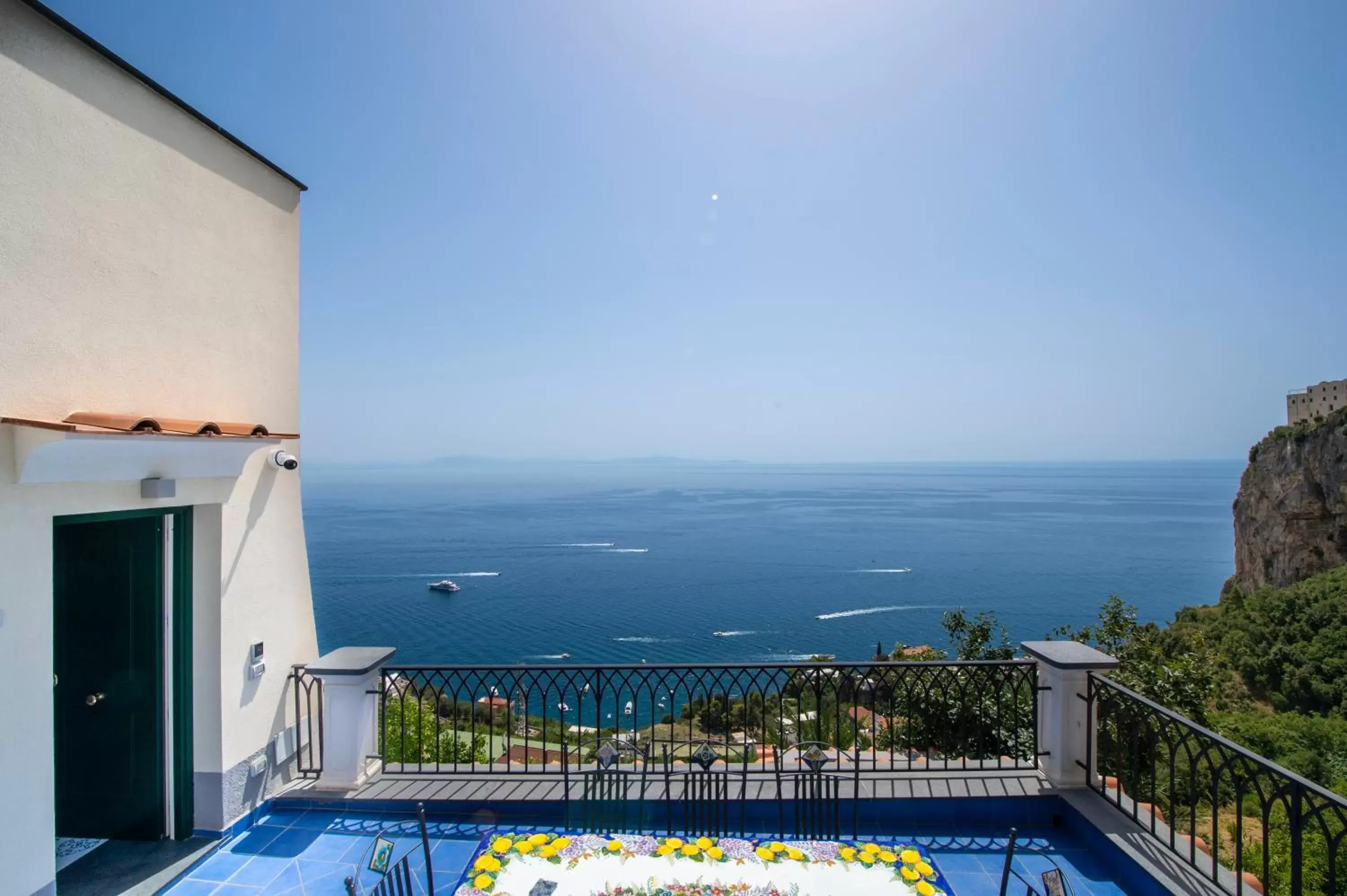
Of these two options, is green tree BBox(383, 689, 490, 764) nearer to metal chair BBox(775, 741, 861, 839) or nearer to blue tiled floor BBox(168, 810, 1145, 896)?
blue tiled floor BBox(168, 810, 1145, 896)

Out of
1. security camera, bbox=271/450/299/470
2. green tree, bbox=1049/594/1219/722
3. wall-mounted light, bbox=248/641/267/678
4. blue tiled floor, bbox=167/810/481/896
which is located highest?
security camera, bbox=271/450/299/470

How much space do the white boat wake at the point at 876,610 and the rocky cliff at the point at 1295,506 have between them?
60.9 ft

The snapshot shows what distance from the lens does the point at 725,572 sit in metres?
56.9

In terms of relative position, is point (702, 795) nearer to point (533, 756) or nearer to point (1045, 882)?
point (1045, 882)

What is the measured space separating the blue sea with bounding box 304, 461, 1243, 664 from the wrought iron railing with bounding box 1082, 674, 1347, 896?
28.5m

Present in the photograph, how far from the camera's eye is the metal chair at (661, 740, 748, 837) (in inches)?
150

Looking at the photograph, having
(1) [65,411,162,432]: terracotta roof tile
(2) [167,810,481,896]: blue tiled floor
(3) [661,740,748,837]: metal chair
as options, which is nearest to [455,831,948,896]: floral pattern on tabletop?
(3) [661,740,748,837]: metal chair

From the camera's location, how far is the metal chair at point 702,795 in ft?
12.5

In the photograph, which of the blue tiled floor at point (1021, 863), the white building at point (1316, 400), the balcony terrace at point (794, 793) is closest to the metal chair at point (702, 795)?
the balcony terrace at point (794, 793)

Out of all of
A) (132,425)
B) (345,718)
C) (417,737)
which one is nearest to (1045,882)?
(345,718)

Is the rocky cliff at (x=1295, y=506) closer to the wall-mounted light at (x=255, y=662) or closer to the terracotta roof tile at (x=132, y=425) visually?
the wall-mounted light at (x=255, y=662)

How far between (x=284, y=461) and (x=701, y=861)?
12.8ft

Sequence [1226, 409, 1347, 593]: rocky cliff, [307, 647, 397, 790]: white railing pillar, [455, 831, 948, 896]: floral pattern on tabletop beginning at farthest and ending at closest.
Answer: [1226, 409, 1347, 593]: rocky cliff, [307, 647, 397, 790]: white railing pillar, [455, 831, 948, 896]: floral pattern on tabletop

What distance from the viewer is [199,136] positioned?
4188 mm
